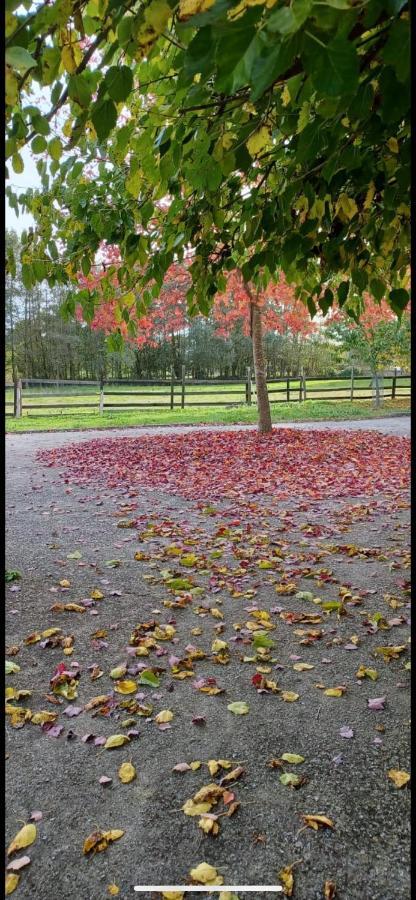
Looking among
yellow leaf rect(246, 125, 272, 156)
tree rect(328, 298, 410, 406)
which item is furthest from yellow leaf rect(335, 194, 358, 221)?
tree rect(328, 298, 410, 406)

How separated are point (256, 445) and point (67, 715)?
777 cm

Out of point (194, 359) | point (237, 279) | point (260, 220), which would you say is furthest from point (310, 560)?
point (194, 359)

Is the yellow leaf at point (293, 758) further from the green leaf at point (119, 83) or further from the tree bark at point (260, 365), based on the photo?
the tree bark at point (260, 365)

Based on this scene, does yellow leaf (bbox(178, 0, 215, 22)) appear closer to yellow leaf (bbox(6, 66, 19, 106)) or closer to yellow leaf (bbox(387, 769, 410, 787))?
yellow leaf (bbox(6, 66, 19, 106))

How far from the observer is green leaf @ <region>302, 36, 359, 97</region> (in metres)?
0.65

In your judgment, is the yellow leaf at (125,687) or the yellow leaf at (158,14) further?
the yellow leaf at (125,687)

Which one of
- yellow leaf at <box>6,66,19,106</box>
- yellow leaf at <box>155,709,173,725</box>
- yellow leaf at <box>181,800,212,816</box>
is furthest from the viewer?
yellow leaf at <box>155,709,173,725</box>

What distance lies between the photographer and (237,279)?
31.9 feet

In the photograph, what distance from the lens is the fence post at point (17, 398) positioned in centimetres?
1542

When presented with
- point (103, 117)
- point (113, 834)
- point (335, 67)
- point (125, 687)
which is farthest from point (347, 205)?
point (113, 834)

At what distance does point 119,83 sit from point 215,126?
2.58 ft

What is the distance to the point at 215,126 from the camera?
174 centimetres

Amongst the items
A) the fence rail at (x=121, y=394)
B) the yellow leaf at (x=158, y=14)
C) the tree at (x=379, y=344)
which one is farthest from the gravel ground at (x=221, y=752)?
the tree at (x=379, y=344)

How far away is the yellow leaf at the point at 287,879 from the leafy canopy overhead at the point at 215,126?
5.66 feet
